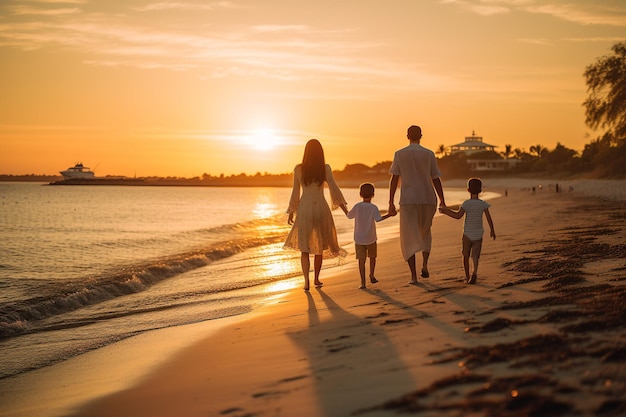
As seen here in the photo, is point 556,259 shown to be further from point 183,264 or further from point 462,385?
point 183,264

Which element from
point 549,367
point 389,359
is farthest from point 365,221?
point 549,367

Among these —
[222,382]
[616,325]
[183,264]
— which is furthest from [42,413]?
[183,264]

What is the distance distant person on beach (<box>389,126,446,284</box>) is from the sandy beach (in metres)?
0.57

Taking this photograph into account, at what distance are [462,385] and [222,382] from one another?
76.3 inches

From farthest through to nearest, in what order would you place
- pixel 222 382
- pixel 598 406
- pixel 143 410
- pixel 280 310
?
pixel 280 310 < pixel 222 382 < pixel 143 410 < pixel 598 406

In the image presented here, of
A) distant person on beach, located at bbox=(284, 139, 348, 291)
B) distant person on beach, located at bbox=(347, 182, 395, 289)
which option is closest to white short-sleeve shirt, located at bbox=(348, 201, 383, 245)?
distant person on beach, located at bbox=(347, 182, 395, 289)

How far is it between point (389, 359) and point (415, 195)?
403cm

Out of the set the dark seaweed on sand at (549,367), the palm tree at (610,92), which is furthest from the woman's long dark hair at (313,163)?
the palm tree at (610,92)

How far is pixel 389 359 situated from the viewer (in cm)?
448

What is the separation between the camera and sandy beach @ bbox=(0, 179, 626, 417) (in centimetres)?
357

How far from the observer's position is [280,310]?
771cm

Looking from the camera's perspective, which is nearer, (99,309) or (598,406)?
(598,406)

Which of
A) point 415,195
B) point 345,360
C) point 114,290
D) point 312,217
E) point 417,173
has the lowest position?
point 114,290

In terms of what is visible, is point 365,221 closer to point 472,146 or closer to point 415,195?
point 415,195
